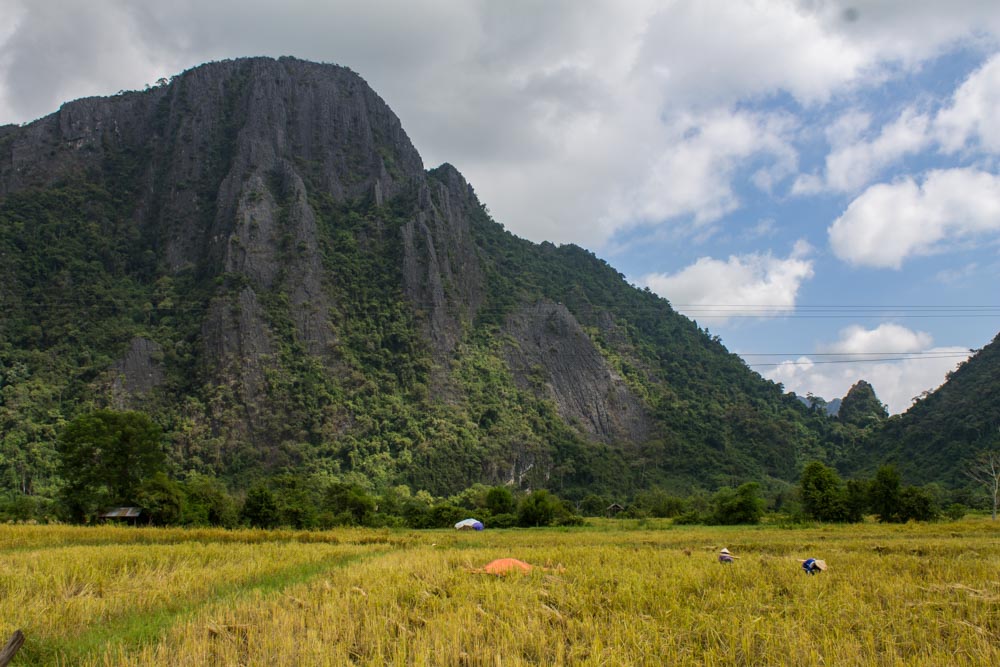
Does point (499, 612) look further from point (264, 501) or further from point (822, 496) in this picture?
point (822, 496)

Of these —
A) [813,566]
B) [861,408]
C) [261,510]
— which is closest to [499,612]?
[813,566]

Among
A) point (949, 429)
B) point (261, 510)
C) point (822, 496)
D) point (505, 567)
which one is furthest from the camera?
point (949, 429)

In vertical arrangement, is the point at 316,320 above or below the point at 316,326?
above

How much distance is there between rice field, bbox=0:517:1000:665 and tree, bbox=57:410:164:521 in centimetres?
2357

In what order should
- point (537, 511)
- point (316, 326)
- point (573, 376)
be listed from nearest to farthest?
point (537, 511)
point (316, 326)
point (573, 376)

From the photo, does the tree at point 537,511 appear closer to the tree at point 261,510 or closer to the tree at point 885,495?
the tree at point 261,510

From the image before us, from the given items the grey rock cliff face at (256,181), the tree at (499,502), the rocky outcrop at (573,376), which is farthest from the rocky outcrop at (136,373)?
the rocky outcrop at (573,376)

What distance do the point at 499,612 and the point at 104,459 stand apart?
3516 cm

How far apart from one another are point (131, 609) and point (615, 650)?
692 centimetres

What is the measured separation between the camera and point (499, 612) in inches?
292

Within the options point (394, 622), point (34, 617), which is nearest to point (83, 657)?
point (34, 617)

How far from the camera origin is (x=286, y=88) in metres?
108

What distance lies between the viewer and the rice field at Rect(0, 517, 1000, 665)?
5.85 m

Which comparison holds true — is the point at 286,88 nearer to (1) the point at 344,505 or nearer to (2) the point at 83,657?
(1) the point at 344,505
